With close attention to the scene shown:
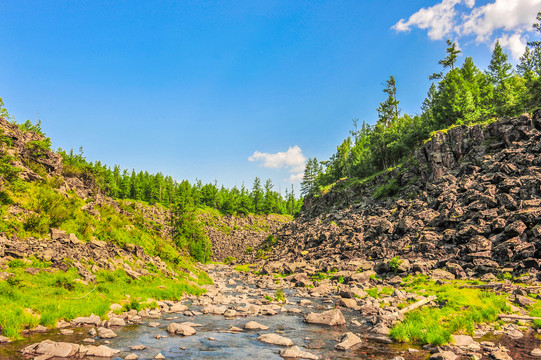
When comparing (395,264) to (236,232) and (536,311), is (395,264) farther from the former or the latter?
(236,232)

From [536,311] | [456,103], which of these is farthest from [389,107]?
[536,311]

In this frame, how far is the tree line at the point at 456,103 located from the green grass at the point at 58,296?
7684cm

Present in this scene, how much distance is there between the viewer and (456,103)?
75.8 m

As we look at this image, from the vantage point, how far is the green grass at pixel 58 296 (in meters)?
16.7

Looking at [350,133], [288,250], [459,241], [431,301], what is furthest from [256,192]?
[431,301]

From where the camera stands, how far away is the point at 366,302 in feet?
93.7

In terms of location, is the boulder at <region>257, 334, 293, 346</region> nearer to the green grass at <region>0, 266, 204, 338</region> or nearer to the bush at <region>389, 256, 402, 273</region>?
the green grass at <region>0, 266, 204, 338</region>

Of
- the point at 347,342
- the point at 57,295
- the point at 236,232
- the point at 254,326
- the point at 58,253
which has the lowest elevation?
the point at 254,326

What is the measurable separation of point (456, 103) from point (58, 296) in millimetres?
89975

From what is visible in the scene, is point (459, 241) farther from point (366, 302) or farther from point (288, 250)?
point (288, 250)

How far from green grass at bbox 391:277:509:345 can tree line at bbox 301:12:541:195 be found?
58.6m

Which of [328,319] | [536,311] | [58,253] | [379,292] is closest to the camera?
[536,311]

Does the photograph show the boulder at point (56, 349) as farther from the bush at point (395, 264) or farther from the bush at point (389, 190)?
the bush at point (389, 190)

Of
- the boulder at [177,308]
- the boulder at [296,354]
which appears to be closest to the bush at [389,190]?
the boulder at [177,308]
